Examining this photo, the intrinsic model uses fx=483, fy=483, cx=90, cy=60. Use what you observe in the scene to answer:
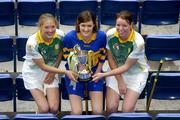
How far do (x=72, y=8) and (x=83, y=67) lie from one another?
1.81 metres

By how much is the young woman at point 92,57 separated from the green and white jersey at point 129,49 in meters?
0.14

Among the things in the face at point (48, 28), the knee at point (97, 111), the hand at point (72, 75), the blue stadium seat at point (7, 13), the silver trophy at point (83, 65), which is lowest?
the knee at point (97, 111)

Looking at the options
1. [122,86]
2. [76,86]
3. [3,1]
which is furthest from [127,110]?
[3,1]

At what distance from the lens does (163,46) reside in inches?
231

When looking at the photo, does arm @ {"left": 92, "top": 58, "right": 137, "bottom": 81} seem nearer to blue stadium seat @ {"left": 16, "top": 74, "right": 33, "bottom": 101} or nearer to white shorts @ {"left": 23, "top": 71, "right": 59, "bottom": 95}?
white shorts @ {"left": 23, "top": 71, "right": 59, "bottom": 95}

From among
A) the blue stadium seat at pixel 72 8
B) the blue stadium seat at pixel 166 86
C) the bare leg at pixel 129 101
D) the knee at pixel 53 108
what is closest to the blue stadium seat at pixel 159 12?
the blue stadium seat at pixel 72 8

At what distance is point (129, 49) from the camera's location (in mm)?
5184

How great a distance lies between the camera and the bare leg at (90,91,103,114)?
200 inches

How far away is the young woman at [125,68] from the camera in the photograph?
512 cm

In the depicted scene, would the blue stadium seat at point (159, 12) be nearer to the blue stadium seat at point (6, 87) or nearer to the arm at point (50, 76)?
the arm at point (50, 76)

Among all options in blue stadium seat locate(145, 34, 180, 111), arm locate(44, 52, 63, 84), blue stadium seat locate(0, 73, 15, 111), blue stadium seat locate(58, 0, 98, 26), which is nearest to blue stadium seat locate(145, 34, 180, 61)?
blue stadium seat locate(145, 34, 180, 111)

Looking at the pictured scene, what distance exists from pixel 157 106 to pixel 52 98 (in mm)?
1520

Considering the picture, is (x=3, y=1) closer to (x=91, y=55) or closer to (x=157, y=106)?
(x=91, y=55)

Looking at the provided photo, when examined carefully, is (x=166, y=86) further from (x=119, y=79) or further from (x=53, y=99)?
(x=53, y=99)
